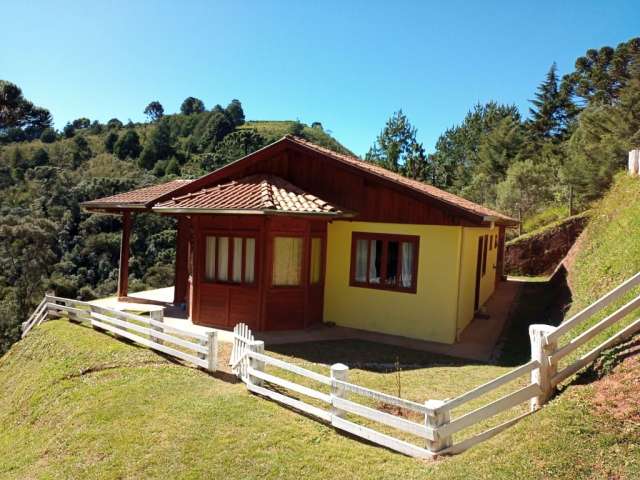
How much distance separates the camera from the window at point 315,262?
12.3m

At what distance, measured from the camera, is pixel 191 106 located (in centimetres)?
12156

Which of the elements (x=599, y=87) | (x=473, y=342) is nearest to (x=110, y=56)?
(x=473, y=342)

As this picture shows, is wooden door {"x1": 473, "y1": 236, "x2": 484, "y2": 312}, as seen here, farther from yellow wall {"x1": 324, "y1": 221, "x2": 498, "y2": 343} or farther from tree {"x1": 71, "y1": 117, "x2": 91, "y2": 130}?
tree {"x1": 71, "y1": 117, "x2": 91, "y2": 130}

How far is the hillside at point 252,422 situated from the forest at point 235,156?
2169 cm

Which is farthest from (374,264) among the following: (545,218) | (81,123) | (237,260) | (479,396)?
(81,123)

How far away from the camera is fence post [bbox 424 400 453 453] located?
17.0ft

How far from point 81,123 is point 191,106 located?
90.6 feet

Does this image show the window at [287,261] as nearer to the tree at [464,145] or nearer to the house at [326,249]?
the house at [326,249]

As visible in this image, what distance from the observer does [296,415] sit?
22.4 ft

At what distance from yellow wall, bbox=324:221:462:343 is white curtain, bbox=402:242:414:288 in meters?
0.24

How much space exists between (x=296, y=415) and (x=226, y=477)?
1549mm

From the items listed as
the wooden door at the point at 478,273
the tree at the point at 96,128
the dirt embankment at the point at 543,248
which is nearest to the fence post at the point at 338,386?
the wooden door at the point at 478,273

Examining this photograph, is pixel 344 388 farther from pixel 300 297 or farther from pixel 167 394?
pixel 300 297

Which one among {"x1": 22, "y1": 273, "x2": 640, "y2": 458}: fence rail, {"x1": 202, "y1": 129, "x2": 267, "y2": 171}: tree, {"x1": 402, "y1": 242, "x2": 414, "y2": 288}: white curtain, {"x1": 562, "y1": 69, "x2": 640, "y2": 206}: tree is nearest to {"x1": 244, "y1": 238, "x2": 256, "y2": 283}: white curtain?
{"x1": 402, "y1": 242, "x2": 414, "y2": 288}: white curtain
